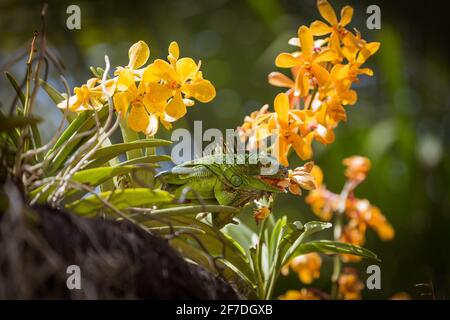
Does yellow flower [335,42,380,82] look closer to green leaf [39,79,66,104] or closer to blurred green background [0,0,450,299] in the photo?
green leaf [39,79,66,104]

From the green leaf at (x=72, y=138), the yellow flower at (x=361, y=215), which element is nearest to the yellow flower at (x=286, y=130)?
the green leaf at (x=72, y=138)

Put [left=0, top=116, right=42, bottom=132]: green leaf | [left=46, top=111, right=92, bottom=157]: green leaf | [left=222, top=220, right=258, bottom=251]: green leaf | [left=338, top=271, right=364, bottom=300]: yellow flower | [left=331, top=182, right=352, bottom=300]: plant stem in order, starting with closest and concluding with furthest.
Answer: [left=0, top=116, right=42, bottom=132]: green leaf < [left=46, top=111, right=92, bottom=157]: green leaf < [left=222, top=220, right=258, bottom=251]: green leaf < [left=331, top=182, right=352, bottom=300]: plant stem < [left=338, top=271, right=364, bottom=300]: yellow flower

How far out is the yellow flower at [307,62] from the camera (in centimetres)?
106

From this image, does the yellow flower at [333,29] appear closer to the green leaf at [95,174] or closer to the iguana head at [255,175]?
the iguana head at [255,175]

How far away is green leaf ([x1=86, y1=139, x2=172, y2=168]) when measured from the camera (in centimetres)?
85

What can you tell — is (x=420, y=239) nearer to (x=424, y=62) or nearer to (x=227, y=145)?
(x=424, y=62)

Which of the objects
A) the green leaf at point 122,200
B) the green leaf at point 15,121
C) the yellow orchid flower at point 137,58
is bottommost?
the green leaf at point 122,200

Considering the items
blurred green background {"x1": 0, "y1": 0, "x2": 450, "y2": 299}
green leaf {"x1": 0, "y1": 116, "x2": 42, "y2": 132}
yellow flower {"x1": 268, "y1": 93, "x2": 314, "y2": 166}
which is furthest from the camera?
blurred green background {"x1": 0, "y1": 0, "x2": 450, "y2": 299}

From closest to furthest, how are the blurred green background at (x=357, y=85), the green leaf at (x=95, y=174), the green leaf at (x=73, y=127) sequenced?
the green leaf at (x=95, y=174), the green leaf at (x=73, y=127), the blurred green background at (x=357, y=85)

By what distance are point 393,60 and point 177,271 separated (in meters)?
2.46

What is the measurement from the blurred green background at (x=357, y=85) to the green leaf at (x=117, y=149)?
5.18 feet

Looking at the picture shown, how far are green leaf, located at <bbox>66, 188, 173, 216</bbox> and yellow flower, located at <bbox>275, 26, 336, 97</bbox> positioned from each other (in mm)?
414

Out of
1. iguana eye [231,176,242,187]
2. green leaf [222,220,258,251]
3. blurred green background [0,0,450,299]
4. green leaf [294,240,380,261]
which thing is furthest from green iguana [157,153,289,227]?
blurred green background [0,0,450,299]

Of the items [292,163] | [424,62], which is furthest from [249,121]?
[424,62]
